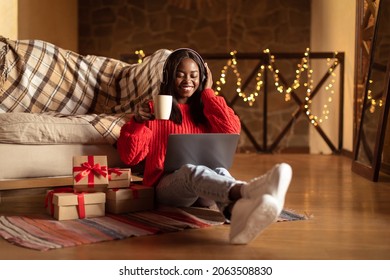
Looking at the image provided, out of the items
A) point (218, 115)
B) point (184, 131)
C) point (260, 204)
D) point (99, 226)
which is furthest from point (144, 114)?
point (260, 204)

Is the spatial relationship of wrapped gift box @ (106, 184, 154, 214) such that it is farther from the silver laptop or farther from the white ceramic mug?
the white ceramic mug

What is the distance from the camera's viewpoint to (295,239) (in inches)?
69.3

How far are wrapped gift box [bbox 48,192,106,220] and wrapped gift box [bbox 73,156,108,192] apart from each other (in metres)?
0.07

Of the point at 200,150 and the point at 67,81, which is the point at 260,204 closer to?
the point at 200,150

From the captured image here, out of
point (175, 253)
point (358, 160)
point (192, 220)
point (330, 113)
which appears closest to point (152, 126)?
point (192, 220)

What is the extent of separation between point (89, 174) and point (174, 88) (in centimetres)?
50

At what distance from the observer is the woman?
1816 mm

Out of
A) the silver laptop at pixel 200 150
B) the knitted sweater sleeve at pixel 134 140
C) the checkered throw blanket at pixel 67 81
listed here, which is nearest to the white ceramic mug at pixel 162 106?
the silver laptop at pixel 200 150

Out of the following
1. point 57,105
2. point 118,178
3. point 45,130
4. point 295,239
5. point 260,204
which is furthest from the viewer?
point 57,105

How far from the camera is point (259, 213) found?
1.47m

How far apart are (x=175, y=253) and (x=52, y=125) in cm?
118

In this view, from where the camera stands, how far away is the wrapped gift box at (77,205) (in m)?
2.01

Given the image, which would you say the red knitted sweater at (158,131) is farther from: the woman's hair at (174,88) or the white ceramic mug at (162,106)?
the white ceramic mug at (162,106)

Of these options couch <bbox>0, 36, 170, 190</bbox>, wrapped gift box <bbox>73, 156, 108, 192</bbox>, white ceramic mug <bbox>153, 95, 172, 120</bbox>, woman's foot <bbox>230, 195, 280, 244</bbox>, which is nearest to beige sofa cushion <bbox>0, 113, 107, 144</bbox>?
couch <bbox>0, 36, 170, 190</bbox>
